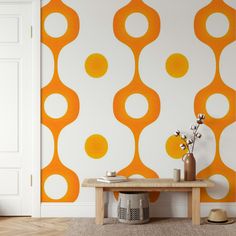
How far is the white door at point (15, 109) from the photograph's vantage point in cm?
432

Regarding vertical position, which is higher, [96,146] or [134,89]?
[134,89]

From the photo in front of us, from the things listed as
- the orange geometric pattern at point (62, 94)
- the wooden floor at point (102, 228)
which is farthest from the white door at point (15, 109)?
the wooden floor at point (102, 228)

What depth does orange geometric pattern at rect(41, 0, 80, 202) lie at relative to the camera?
4.28 meters

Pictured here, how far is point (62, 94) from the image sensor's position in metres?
4.29

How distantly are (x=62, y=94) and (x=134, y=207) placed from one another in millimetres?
1280

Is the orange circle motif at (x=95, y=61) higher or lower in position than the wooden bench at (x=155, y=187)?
higher

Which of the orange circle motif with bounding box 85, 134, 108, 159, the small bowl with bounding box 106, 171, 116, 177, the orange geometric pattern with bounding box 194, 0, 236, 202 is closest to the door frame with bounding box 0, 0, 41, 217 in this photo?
the orange circle motif with bounding box 85, 134, 108, 159

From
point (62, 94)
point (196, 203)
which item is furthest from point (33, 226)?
point (196, 203)

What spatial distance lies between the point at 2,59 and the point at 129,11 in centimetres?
132

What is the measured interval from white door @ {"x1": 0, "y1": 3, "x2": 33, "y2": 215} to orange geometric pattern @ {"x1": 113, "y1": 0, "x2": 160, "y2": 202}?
0.87m

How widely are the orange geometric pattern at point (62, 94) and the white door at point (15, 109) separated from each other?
0.54 ft

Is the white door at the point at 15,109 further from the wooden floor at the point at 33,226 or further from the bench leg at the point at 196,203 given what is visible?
the bench leg at the point at 196,203

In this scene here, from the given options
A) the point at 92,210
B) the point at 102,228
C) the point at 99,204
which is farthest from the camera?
the point at 92,210

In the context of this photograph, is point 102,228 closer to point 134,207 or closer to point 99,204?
point 99,204
